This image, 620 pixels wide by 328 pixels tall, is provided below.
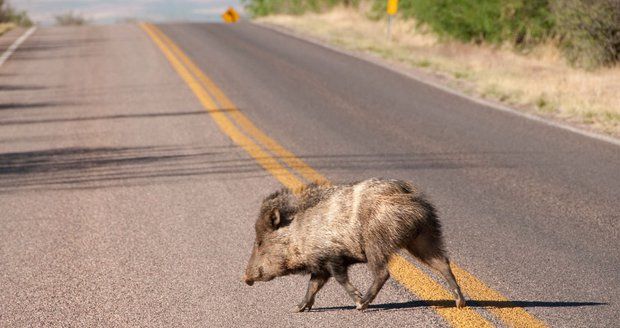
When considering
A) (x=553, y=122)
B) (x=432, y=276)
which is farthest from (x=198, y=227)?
(x=553, y=122)

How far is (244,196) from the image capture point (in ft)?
24.1

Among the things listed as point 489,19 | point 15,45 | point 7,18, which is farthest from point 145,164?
point 7,18

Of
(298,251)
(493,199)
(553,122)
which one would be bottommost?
(553,122)

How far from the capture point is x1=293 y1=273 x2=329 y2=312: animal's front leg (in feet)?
14.6

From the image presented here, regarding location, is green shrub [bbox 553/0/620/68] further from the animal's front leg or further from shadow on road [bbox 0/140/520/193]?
the animal's front leg

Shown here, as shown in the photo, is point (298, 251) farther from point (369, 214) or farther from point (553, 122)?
point (553, 122)

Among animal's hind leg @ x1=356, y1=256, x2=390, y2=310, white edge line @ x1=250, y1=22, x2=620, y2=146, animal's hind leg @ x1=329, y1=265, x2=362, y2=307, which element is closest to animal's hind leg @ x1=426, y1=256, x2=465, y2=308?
animal's hind leg @ x1=356, y1=256, x2=390, y2=310

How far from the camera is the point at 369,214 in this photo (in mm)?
4312

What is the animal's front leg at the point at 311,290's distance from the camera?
4441 mm

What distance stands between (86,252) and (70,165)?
3413 mm

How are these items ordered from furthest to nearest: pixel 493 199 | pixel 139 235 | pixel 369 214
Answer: pixel 493 199 < pixel 139 235 < pixel 369 214

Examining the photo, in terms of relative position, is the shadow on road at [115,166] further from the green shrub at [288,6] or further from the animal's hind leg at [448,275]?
the green shrub at [288,6]

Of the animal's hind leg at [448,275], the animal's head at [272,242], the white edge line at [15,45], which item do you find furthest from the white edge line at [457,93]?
the white edge line at [15,45]

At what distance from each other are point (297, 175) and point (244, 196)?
85cm
